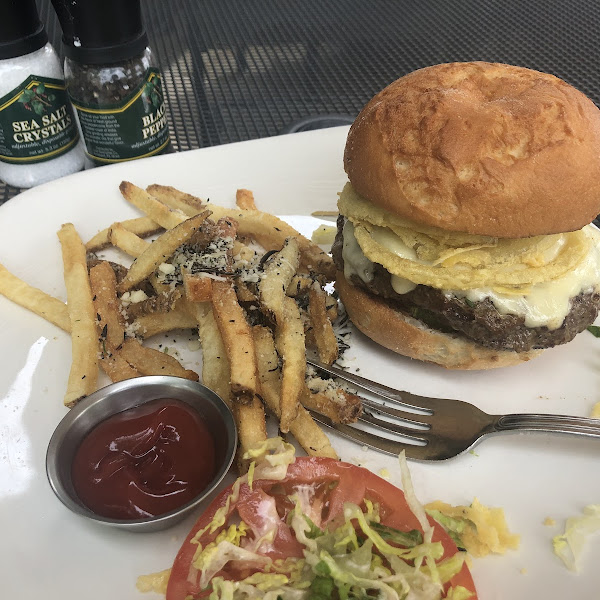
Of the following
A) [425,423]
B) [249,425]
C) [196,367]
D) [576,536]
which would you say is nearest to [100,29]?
[196,367]

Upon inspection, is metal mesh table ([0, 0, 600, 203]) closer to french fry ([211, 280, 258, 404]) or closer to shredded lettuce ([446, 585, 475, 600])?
french fry ([211, 280, 258, 404])

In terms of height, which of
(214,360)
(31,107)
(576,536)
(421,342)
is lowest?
(576,536)

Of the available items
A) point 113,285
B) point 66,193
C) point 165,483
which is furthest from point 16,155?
point 165,483

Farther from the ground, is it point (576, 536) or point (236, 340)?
point (236, 340)

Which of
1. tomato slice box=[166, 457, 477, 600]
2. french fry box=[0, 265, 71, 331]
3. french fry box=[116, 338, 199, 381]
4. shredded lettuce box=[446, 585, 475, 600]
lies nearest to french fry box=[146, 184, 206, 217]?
french fry box=[0, 265, 71, 331]

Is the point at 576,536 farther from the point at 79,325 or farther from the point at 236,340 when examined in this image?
the point at 79,325
